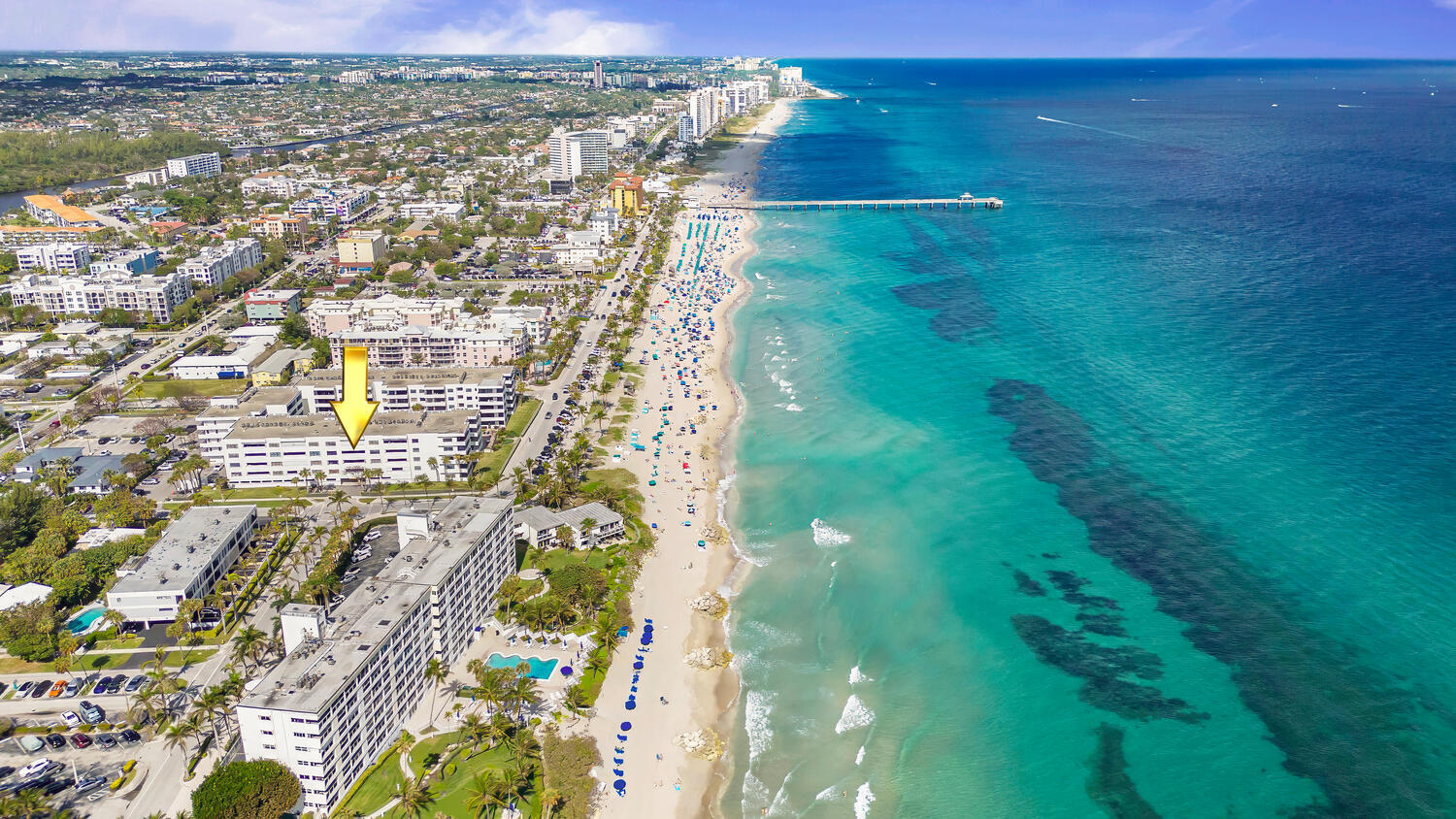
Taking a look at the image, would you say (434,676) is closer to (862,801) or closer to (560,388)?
(862,801)

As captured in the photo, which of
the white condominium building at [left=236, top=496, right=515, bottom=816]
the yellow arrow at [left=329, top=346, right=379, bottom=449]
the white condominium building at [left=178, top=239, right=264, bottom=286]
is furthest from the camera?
the white condominium building at [left=178, top=239, right=264, bottom=286]

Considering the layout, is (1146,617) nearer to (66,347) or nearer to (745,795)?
(745,795)

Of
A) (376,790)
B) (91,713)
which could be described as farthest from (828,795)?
(91,713)

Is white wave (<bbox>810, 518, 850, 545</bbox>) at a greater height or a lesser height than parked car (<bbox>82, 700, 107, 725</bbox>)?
greater

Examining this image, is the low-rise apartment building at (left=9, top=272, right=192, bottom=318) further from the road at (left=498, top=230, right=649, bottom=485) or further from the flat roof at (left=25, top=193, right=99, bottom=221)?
the road at (left=498, top=230, right=649, bottom=485)

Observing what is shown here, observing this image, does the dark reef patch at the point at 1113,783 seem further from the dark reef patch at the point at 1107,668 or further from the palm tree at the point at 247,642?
the palm tree at the point at 247,642

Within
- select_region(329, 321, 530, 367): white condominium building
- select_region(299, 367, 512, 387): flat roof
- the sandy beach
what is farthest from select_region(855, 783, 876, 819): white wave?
select_region(329, 321, 530, 367): white condominium building

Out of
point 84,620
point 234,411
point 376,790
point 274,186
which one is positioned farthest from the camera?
point 274,186
